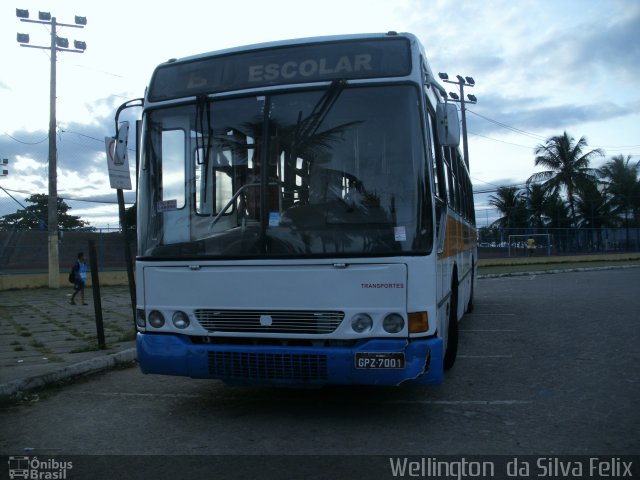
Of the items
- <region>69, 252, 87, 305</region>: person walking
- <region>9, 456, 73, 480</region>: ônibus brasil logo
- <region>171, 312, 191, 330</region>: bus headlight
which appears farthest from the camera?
<region>69, 252, 87, 305</region>: person walking

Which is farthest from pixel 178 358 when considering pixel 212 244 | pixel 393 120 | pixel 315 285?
pixel 393 120

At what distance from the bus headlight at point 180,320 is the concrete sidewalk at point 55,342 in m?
2.35

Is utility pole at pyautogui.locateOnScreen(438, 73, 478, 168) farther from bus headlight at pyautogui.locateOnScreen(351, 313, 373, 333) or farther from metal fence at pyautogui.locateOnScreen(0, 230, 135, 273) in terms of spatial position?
bus headlight at pyautogui.locateOnScreen(351, 313, 373, 333)

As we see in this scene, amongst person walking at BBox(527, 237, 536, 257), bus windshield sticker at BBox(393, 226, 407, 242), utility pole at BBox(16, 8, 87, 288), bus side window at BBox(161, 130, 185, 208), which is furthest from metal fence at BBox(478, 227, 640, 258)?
bus windshield sticker at BBox(393, 226, 407, 242)

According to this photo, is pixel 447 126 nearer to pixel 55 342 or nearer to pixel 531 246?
pixel 55 342

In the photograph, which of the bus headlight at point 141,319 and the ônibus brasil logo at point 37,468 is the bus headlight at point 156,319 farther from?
the ônibus brasil logo at point 37,468

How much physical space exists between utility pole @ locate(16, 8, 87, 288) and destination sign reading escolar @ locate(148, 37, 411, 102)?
69.0 feet

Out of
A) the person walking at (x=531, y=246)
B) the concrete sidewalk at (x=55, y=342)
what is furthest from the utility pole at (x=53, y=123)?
the person walking at (x=531, y=246)

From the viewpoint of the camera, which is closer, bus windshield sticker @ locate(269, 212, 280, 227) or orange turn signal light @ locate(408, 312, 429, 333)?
orange turn signal light @ locate(408, 312, 429, 333)

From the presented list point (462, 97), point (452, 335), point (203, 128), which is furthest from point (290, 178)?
point (462, 97)

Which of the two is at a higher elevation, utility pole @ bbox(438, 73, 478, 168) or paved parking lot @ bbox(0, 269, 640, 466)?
utility pole @ bbox(438, 73, 478, 168)

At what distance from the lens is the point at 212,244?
5.70 meters

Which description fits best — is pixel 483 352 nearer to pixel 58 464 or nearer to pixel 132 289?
pixel 132 289

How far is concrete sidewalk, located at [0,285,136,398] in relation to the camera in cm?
753
